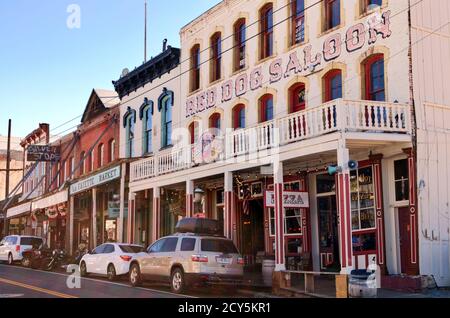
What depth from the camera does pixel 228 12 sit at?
84.0 feet

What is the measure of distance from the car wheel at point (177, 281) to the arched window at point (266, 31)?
974 centimetres

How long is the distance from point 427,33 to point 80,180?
1976 cm

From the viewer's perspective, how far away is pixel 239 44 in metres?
25.1

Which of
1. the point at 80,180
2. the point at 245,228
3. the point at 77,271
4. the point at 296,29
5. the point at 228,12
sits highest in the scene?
the point at 228,12

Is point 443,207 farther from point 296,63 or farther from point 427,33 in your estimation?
point 296,63

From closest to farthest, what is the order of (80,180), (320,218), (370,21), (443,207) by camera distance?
(443,207), (370,21), (320,218), (80,180)

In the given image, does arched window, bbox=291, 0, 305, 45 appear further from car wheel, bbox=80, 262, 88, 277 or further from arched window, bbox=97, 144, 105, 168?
arched window, bbox=97, 144, 105, 168

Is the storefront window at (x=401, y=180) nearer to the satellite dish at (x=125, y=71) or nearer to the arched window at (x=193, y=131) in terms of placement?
the arched window at (x=193, y=131)

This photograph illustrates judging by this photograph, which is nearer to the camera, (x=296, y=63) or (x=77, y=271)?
(x=296, y=63)

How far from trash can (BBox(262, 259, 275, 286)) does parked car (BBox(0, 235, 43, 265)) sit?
1590 cm

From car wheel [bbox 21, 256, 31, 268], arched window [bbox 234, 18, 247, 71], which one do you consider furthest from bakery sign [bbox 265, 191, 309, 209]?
car wheel [bbox 21, 256, 31, 268]

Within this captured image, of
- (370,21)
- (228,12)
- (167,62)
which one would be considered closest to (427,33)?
(370,21)

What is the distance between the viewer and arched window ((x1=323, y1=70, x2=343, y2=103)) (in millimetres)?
20203

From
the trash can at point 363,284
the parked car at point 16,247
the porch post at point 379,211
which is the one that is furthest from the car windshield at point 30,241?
the trash can at point 363,284
